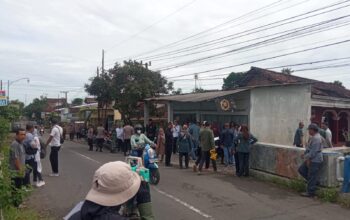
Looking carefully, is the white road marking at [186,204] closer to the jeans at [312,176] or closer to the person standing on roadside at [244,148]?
the jeans at [312,176]

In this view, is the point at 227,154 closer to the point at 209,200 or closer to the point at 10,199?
the point at 209,200

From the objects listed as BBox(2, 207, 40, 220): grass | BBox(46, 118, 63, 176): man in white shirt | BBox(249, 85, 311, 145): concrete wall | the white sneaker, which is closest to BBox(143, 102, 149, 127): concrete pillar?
BBox(249, 85, 311, 145): concrete wall

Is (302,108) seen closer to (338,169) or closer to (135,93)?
(338,169)

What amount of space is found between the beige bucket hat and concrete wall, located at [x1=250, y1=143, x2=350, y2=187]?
28.5ft

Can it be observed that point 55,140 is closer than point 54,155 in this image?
Yes

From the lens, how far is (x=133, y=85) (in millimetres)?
28031

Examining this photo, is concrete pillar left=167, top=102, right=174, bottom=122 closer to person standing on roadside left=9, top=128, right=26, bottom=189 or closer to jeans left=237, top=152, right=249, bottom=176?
jeans left=237, top=152, right=249, bottom=176

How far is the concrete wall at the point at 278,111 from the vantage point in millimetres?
18609

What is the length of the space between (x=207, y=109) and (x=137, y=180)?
20266 millimetres

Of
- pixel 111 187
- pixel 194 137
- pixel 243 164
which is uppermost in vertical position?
pixel 111 187

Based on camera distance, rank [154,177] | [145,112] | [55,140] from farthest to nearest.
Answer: [145,112], [55,140], [154,177]

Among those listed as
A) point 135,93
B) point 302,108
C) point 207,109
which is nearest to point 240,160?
point 302,108

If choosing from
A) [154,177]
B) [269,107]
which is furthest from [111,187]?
[269,107]

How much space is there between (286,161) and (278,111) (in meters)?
7.99
